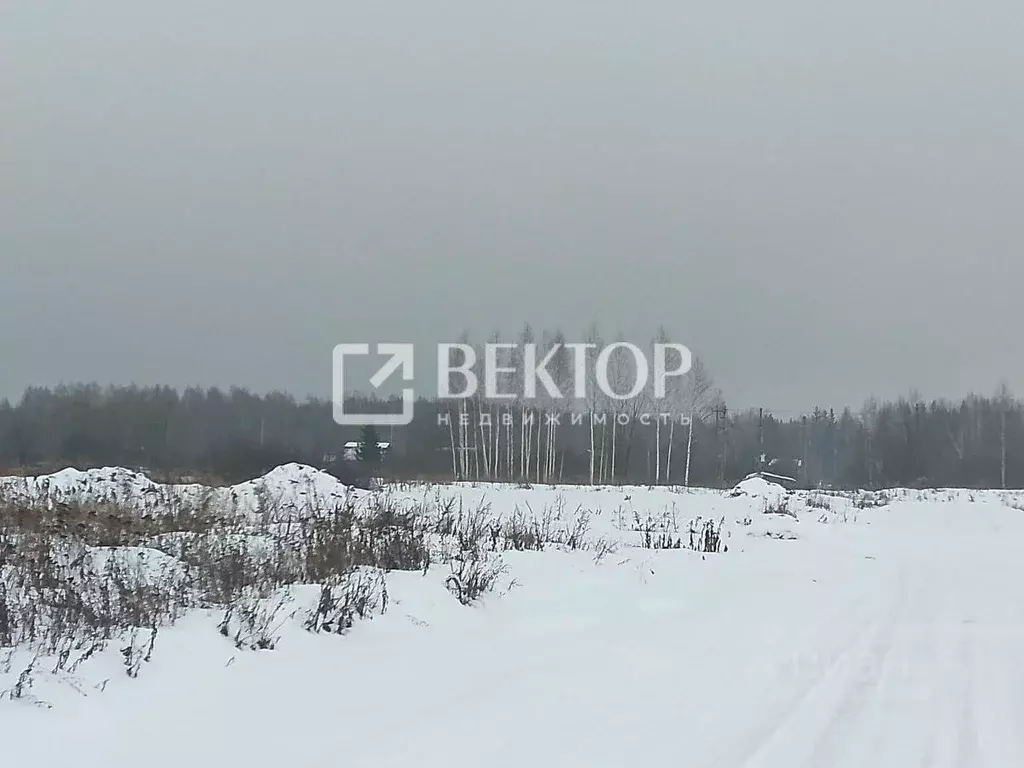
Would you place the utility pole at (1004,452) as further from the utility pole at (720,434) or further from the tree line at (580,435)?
the utility pole at (720,434)

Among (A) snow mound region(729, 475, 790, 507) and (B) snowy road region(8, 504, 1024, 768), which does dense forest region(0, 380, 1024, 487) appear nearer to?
(A) snow mound region(729, 475, 790, 507)

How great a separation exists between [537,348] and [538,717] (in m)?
49.9

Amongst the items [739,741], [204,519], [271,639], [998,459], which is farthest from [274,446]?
[998,459]

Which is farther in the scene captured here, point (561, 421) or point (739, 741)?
point (561, 421)

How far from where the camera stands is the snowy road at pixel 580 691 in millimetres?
4281

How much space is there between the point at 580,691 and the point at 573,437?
52261 mm

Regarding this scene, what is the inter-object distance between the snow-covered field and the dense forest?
19.6m

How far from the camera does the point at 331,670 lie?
5.52 metres

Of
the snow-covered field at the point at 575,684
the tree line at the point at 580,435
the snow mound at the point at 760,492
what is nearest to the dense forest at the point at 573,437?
the tree line at the point at 580,435

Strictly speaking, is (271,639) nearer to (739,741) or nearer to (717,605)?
(739,741)

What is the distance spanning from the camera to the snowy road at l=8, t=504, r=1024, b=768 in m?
4.28

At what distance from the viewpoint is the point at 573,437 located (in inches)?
2272

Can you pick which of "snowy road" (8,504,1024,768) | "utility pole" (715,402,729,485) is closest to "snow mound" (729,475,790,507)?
"utility pole" (715,402,729,485)

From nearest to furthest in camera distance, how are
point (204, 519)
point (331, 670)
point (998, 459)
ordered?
point (331, 670)
point (204, 519)
point (998, 459)
